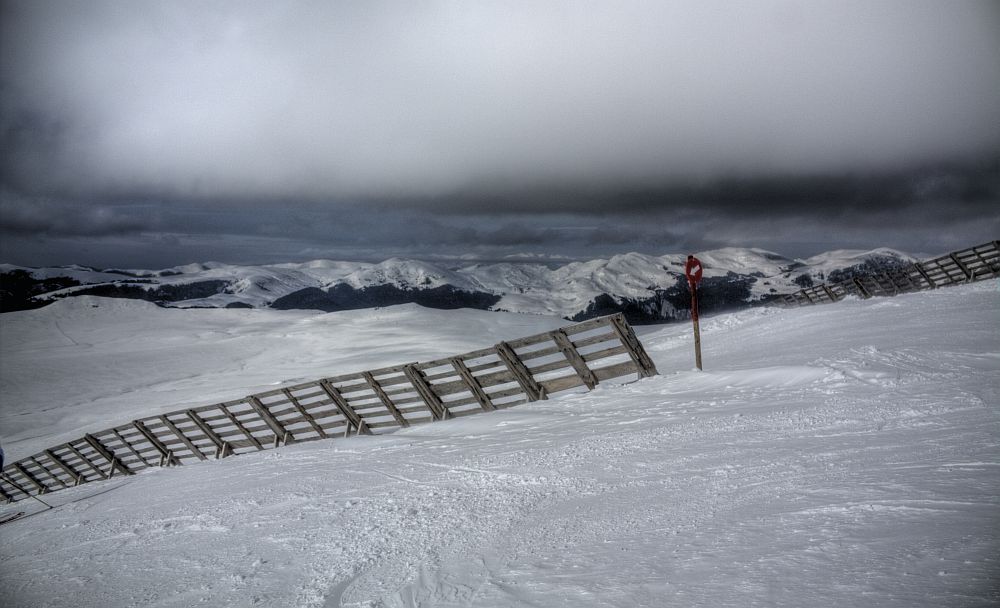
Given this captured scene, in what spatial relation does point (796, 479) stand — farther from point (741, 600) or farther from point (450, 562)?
point (450, 562)

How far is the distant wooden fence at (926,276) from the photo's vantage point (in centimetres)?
2764

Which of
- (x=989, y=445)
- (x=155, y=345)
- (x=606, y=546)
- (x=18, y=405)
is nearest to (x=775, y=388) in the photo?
(x=989, y=445)

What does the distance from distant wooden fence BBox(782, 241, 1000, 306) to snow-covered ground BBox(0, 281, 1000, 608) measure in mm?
22449

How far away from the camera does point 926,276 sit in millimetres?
30891

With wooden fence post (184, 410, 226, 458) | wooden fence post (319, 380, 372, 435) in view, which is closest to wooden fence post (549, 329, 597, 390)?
wooden fence post (319, 380, 372, 435)

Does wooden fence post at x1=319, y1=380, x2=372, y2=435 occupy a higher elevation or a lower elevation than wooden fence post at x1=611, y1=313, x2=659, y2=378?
lower

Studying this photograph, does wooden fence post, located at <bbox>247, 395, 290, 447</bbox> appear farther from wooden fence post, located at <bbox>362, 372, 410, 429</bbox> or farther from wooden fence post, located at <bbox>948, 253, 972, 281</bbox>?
wooden fence post, located at <bbox>948, 253, 972, 281</bbox>

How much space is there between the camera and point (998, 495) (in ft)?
11.0

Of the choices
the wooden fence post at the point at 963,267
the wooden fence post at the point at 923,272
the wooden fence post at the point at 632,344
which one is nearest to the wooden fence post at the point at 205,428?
the wooden fence post at the point at 632,344

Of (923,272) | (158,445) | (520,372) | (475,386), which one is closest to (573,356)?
(520,372)

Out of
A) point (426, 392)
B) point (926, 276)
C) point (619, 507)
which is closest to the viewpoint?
point (619, 507)

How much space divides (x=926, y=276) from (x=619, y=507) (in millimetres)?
35860

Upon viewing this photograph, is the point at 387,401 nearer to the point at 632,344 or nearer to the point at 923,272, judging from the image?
the point at 632,344

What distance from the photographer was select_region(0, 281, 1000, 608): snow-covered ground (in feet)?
9.85
